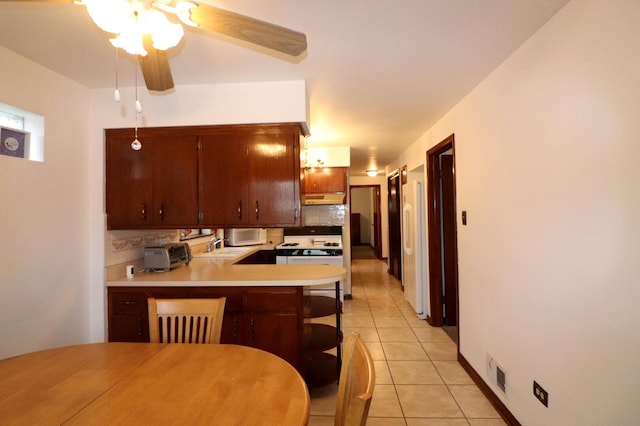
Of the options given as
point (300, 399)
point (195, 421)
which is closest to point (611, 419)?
point (300, 399)

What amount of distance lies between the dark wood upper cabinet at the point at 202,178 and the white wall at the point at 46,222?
250 millimetres

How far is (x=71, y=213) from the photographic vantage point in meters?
2.23

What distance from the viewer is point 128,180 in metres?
2.47

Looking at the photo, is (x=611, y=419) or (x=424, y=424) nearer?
(x=611, y=419)

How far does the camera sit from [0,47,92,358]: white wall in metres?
1.79

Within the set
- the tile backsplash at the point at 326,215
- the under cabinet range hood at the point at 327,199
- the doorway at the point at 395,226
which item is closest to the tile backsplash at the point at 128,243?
the under cabinet range hood at the point at 327,199

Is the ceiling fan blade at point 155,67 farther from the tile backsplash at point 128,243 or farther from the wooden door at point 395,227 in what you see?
the wooden door at point 395,227

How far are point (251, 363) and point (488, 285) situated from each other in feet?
6.00

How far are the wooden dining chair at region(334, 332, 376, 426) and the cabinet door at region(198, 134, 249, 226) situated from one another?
169 centimetres

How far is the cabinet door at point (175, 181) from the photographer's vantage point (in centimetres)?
246

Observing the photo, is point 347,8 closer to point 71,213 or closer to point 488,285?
point 488,285

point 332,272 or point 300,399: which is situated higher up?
point 332,272

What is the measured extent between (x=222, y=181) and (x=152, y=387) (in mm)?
1648

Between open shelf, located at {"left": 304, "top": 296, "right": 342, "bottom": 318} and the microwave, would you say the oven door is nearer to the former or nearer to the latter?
the microwave
